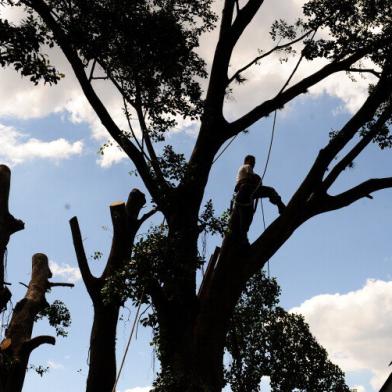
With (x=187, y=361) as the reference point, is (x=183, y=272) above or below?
above

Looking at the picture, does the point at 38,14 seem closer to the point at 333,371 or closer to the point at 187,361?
the point at 187,361

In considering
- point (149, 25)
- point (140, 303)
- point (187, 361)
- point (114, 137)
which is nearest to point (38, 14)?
point (149, 25)

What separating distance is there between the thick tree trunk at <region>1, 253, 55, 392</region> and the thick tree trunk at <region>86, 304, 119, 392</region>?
981 mm

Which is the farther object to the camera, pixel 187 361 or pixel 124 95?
pixel 124 95

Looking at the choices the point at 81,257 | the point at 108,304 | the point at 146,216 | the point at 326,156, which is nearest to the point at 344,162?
the point at 326,156

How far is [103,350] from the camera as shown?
8906mm

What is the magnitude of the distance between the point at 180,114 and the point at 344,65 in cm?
295

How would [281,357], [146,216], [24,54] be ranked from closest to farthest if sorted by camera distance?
[24,54]
[146,216]
[281,357]

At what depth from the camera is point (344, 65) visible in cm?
959

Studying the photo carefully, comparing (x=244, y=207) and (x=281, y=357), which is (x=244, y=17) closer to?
(x=244, y=207)

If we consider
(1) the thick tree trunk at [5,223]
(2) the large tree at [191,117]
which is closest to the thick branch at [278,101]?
(2) the large tree at [191,117]

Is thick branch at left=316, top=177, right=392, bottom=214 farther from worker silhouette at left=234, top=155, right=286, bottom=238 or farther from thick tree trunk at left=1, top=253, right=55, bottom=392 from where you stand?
thick tree trunk at left=1, top=253, right=55, bottom=392

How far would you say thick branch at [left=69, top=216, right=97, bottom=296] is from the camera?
30.1 feet

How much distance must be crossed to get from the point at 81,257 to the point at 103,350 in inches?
61.7
